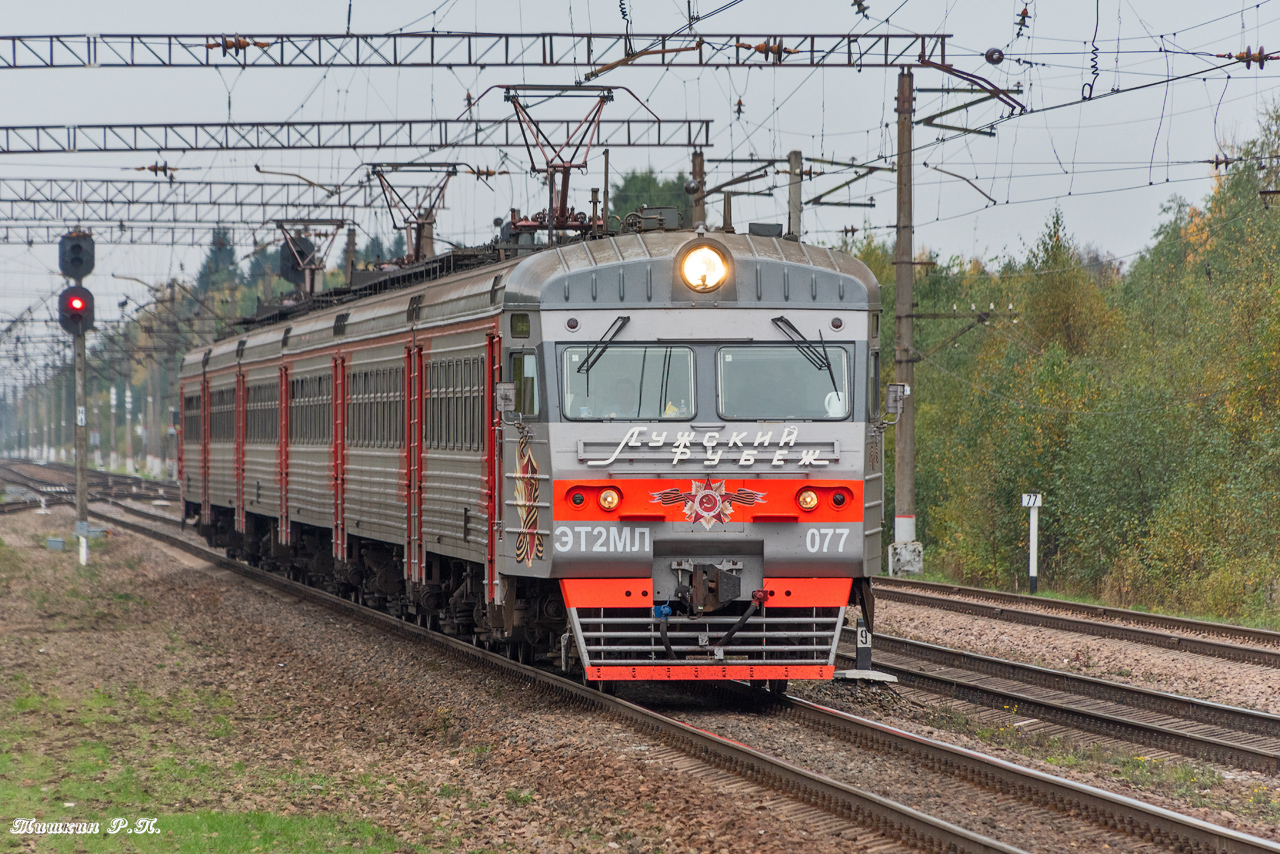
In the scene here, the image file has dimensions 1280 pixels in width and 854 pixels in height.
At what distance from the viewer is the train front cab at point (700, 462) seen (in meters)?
11.1

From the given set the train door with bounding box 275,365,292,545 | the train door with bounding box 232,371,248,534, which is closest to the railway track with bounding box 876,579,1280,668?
the train door with bounding box 275,365,292,545

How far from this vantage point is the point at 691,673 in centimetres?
1109

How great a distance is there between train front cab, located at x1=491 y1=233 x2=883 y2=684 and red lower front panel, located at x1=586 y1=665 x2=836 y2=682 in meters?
0.02

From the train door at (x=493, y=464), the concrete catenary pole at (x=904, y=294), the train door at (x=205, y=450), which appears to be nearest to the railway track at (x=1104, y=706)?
the train door at (x=493, y=464)

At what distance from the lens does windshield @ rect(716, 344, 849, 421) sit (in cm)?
1127

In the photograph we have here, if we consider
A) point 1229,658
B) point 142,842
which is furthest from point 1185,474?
point 142,842

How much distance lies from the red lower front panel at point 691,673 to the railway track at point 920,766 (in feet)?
0.88

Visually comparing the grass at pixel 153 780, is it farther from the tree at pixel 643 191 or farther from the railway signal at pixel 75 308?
the tree at pixel 643 191

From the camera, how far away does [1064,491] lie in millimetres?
26031

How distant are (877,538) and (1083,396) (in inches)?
612

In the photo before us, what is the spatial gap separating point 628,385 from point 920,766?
3.54 meters

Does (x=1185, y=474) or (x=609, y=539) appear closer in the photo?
(x=609, y=539)

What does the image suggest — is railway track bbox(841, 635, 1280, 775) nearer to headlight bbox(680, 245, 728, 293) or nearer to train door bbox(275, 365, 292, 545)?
headlight bbox(680, 245, 728, 293)

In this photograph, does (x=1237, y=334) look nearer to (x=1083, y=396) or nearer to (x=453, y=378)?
(x=1083, y=396)
